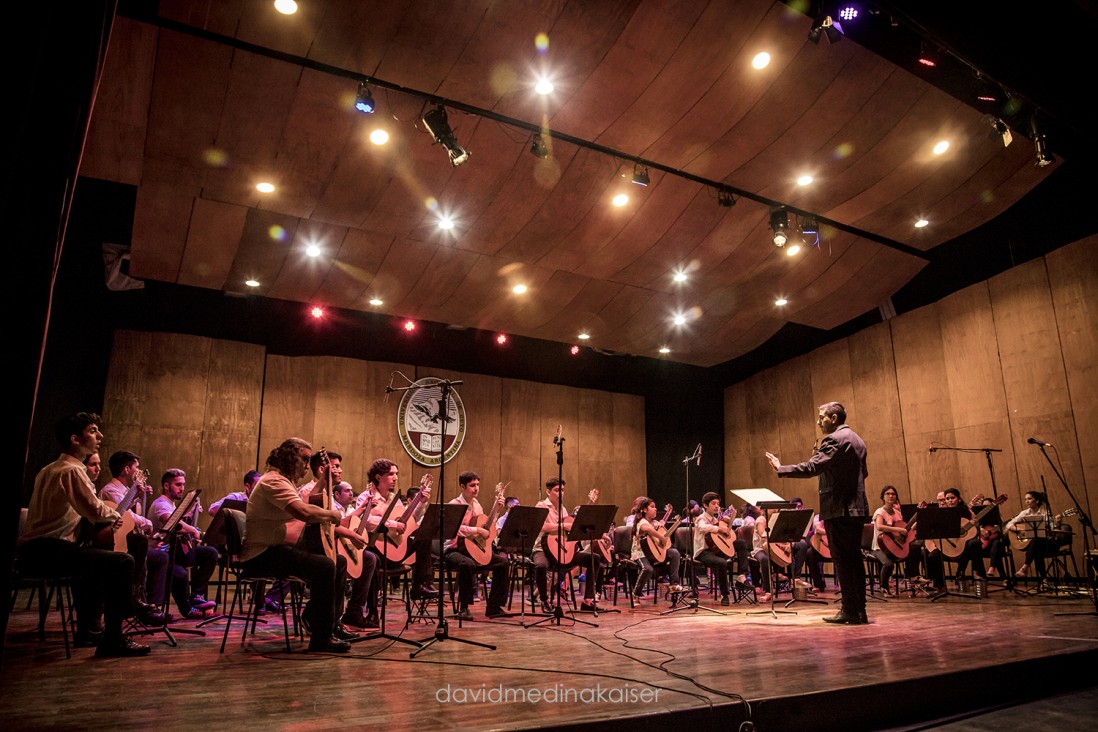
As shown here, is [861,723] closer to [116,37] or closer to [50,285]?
[50,285]

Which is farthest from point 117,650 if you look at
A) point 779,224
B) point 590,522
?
point 779,224

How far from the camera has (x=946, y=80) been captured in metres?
7.26

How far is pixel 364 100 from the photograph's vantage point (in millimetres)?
6664

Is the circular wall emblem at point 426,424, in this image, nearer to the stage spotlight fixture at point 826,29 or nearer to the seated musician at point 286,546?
the seated musician at point 286,546

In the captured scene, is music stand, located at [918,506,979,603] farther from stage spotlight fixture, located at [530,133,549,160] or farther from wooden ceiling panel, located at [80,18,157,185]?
wooden ceiling panel, located at [80,18,157,185]

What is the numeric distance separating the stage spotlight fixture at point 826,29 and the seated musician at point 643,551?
17.9ft

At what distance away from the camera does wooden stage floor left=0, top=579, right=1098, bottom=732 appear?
273 centimetres

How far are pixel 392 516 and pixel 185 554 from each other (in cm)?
224

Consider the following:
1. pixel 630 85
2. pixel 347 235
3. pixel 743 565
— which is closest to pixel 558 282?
pixel 347 235

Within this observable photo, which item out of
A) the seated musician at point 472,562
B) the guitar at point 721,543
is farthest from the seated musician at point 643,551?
the seated musician at point 472,562

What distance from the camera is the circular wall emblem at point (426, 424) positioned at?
12.1 m

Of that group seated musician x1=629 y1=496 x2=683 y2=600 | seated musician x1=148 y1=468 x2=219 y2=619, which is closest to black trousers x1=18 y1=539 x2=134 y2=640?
seated musician x1=148 y1=468 x2=219 y2=619

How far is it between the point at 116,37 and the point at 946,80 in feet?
27.1

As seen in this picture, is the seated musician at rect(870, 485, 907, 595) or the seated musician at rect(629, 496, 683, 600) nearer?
the seated musician at rect(629, 496, 683, 600)
